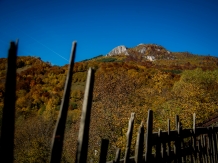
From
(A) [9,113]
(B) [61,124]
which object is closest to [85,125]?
(B) [61,124]

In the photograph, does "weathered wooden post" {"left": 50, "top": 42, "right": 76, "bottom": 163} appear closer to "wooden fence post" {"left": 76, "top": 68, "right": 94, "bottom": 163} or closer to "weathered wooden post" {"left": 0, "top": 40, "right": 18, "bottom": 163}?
"wooden fence post" {"left": 76, "top": 68, "right": 94, "bottom": 163}

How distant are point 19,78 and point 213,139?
92199 mm

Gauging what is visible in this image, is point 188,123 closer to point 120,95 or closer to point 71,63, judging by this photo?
point 120,95

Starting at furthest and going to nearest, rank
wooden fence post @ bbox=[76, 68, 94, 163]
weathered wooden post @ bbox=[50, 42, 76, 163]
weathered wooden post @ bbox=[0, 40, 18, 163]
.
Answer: wooden fence post @ bbox=[76, 68, 94, 163] < weathered wooden post @ bbox=[50, 42, 76, 163] < weathered wooden post @ bbox=[0, 40, 18, 163]

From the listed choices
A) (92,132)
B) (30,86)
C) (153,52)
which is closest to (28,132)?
(92,132)

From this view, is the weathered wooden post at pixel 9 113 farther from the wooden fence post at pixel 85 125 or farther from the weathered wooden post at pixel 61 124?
the wooden fence post at pixel 85 125

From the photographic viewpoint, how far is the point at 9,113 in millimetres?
1385

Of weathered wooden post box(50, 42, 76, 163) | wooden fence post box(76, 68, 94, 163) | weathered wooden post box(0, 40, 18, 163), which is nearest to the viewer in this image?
weathered wooden post box(0, 40, 18, 163)

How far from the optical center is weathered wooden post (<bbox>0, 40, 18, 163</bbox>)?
53.9 inches

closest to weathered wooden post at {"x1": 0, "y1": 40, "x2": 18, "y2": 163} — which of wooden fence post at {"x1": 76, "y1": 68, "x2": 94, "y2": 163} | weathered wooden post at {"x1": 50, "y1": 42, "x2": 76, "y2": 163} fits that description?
weathered wooden post at {"x1": 50, "y1": 42, "x2": 76, "y2": 163}

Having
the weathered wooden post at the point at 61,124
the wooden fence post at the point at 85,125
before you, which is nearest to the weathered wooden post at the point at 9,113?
the weathered wooden post at the point at 61,124

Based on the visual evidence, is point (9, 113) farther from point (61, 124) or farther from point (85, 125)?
point (85, 125)

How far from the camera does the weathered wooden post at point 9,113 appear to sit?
1.37m

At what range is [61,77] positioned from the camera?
89.9 meters
